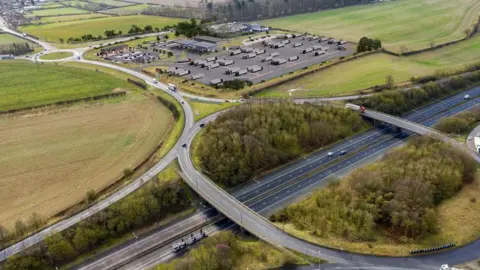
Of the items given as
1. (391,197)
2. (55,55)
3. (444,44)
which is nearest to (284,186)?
(391,197)

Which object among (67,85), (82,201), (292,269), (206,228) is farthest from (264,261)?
(67,85)

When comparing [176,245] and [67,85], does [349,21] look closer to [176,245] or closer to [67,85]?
[67,85]

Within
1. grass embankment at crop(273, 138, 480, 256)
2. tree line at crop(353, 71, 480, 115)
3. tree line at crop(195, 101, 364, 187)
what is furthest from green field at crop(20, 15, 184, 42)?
grass embankment at crop(273, 138, 480, 256)

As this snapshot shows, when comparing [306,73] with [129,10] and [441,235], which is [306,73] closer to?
[441,235]

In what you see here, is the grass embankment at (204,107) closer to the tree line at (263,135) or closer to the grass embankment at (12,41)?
the tree line at (263,135)

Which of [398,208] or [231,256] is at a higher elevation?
[398,208]

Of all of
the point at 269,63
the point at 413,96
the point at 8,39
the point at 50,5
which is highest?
the point at 50,5

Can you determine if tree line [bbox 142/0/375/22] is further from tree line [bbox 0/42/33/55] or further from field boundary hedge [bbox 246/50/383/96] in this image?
field boundary hedge [bbox 246/50/383/96]

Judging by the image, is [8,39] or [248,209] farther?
[8,39]

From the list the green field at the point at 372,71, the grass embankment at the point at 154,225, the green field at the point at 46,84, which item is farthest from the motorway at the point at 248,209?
the green field at the point at 46,84

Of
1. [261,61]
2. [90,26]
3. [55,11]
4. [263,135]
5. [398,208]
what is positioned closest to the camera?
[398,208]
